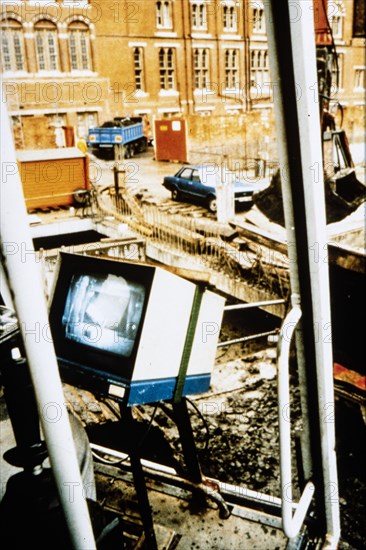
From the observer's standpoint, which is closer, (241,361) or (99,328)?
(99,328)

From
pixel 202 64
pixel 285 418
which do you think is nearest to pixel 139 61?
pixel 202 64

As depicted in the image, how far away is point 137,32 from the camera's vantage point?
167cm

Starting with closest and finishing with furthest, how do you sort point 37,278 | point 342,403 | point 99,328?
point 37,278, point 99,328, point 342,403

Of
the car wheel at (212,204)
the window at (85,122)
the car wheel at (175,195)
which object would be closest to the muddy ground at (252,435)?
the car wheel at (212,204)

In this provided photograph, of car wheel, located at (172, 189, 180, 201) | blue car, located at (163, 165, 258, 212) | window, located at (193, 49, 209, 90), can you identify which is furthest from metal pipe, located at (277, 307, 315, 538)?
car wheel, located at (172, 189, 180, 201)

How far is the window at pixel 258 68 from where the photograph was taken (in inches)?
60.2

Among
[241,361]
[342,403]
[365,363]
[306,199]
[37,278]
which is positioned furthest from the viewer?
[241,361]

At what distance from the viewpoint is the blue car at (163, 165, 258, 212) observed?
1128 cm

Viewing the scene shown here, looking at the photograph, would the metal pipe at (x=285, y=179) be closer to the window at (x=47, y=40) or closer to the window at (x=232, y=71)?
the window at (x=232, y=71)

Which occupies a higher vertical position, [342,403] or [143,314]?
[143,314]

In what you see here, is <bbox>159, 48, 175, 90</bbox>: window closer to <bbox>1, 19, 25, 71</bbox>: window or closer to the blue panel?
<bbox>1, 19, 25, 71</bbox>: window

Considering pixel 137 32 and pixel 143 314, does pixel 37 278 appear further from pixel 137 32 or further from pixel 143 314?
pixel 137 32

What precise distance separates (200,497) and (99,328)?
134 centimetres

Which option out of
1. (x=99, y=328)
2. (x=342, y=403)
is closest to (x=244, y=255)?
(x=342, y=403)
